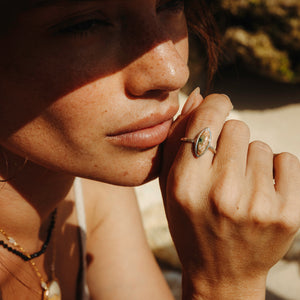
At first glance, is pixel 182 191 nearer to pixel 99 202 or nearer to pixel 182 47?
pixel 182 47

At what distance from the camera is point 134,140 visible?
1.45 m

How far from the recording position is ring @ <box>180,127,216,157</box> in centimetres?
146

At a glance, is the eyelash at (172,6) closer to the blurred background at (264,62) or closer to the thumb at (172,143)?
the thumb at (172,143)

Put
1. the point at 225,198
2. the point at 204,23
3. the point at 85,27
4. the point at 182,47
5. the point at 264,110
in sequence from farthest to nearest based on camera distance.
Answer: the point at 264,110 < the point at 204,23 < the point at 182,47 < the point at 225,198 < the point at 85,27

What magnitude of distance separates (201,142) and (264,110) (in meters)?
4.99

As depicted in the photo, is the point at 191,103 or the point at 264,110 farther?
the point at 264,110

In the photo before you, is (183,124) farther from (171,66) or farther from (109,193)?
(109,193)

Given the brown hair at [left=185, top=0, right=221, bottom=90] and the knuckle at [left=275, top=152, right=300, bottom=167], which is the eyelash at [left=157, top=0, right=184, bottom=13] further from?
the knuckle at [left=275, top=152, right=300, bottom=167]

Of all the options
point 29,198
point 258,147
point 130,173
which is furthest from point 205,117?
point 29,198

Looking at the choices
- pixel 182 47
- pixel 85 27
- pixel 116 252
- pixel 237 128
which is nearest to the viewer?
pixel 85 27

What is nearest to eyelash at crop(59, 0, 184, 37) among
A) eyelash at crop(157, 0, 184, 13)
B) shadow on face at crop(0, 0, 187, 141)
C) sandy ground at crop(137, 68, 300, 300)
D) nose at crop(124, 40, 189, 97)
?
shadow on face at crop(0, 0, 187, 141)

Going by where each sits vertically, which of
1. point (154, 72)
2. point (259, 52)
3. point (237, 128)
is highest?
point (154, 72)

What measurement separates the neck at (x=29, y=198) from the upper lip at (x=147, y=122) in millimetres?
484

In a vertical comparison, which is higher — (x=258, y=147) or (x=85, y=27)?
(x=85, y=27)
